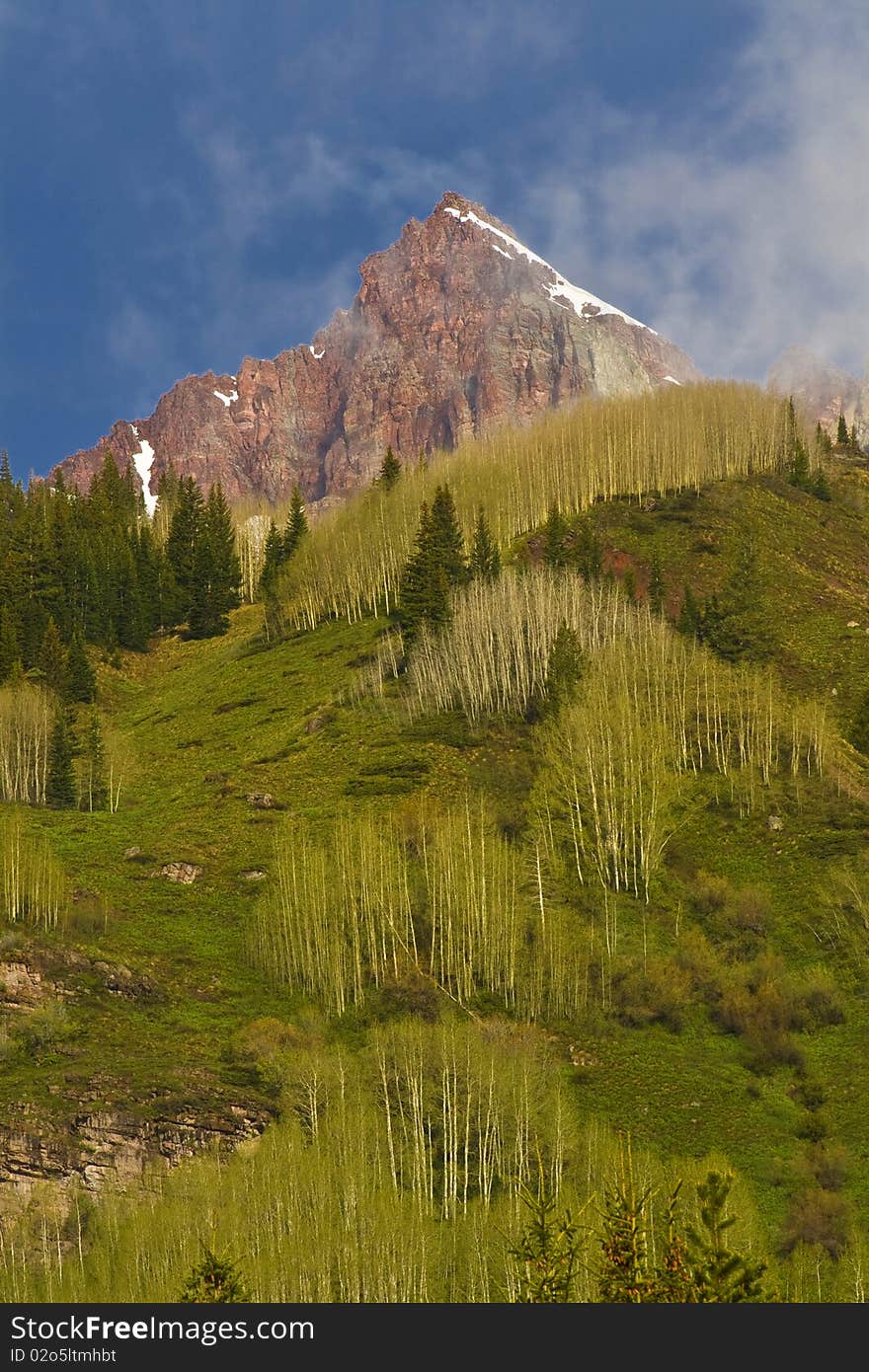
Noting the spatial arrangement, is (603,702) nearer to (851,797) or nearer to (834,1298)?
(851,797)

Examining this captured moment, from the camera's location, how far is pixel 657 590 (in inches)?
5217

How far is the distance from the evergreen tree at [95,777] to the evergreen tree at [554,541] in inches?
1946

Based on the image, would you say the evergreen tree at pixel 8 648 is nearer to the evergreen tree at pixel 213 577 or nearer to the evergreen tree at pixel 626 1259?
the evergreen tree at pixel 213 577

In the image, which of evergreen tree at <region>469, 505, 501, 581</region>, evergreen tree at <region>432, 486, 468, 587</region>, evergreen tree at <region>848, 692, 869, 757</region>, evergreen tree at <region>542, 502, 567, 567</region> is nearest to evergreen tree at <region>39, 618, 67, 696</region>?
evergreen tree at <region>432, 486, 468, 587</region>

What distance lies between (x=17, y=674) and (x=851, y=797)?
80395 mm

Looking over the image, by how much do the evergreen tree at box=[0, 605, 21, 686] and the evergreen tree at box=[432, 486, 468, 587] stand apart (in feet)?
144

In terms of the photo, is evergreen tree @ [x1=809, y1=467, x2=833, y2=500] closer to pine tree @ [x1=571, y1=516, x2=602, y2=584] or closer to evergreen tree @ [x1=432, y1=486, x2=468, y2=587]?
pine tree @ [x1=571, y1=516, x2=602, y2=584]

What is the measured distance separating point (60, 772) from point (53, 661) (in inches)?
1154

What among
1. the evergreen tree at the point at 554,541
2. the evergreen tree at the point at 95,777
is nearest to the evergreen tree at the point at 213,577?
the evergreen tree at the point at 554,541

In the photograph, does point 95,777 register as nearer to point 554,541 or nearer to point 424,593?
point 424,593

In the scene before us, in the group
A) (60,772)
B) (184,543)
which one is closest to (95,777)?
(60,772)

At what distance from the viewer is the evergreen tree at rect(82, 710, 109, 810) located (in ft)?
352
